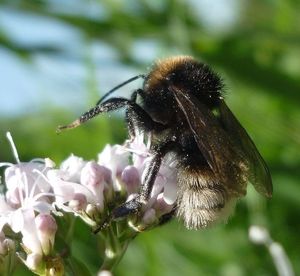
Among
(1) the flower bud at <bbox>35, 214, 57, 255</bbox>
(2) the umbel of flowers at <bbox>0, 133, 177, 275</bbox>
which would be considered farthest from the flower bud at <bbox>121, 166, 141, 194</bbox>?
(1) the flower bud at <bbox>35, 214, 57, 255</bbox>

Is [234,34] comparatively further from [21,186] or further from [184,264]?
[21,186]

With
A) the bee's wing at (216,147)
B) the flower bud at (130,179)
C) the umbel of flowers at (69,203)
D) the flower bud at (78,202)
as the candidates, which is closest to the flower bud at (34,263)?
the umbel of flowers at (69,203)

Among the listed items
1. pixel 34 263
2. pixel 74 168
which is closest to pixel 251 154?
pixel 74 168

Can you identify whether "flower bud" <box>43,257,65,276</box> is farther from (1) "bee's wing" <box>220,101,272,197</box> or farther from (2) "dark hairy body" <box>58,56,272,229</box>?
(1) "bee's wing" <box>220,101,272,197</box>

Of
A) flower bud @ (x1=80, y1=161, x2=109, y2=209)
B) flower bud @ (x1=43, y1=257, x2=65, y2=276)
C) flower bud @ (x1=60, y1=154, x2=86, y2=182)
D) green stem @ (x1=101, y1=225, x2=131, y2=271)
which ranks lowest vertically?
flower bud @ (x1=43, y1=257, x2=65, y2=276)

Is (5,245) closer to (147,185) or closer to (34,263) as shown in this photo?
(34,263)

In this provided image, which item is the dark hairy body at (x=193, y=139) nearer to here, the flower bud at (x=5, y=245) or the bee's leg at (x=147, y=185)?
the bee's leg at (x=147, y=185)

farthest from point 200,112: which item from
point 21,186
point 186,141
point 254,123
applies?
point 254,123
